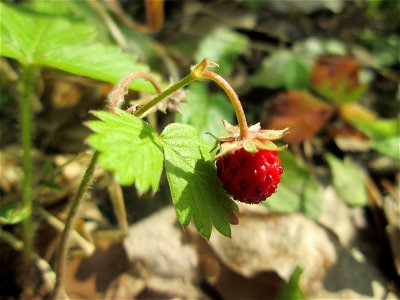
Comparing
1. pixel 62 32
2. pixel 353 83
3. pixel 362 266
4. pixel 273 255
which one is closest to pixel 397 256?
pixel 362 266

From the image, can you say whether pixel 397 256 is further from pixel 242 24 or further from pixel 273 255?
pixel 242 24

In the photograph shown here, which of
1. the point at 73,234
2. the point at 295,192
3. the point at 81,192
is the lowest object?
the point at 295,192

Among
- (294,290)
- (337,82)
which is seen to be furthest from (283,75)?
(294,290)

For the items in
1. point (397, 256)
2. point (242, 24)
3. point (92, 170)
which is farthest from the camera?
A: point (242, 24)

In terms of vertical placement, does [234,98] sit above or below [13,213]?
above

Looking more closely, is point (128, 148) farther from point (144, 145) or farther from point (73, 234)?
point (73, 234)

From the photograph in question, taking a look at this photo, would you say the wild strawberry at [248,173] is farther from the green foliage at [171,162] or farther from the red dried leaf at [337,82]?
the red dried leaf at [337,82]
